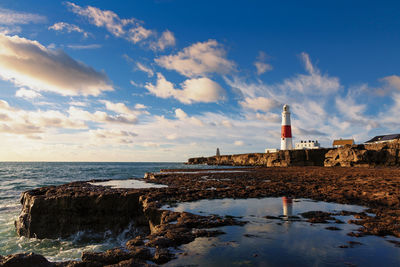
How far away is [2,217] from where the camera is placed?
1338 cm

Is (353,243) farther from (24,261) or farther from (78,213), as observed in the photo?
(78,213)

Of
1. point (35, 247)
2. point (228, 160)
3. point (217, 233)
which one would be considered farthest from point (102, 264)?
point (228, 160)

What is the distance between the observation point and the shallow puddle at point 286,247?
12.3ft

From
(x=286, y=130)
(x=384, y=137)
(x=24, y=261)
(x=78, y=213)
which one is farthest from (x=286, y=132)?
(x=24, y=261)

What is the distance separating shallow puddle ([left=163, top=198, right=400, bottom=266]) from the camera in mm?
3758

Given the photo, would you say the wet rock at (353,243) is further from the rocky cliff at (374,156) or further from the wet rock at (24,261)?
the rocky cliff at (374,156)

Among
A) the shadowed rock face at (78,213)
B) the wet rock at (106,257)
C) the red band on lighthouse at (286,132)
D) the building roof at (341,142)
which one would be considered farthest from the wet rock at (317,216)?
the building roof at (341,142)

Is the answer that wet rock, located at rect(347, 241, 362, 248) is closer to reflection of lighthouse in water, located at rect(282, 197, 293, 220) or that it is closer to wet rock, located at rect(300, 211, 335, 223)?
wet rock, located at rect(300, 211, 335, 223)

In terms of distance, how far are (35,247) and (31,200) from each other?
2.23 meters

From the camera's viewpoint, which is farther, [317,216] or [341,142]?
[341,142]

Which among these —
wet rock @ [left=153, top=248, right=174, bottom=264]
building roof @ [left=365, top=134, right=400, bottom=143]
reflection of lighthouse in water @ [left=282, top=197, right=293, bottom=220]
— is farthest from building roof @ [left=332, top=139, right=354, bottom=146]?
wet rock @ [left=153, top=248, right=174, bottom=264]

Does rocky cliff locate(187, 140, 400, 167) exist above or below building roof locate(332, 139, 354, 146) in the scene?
below

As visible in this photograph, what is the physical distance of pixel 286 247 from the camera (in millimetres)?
4305

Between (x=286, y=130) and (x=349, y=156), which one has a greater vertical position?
(x=286, y=130)
